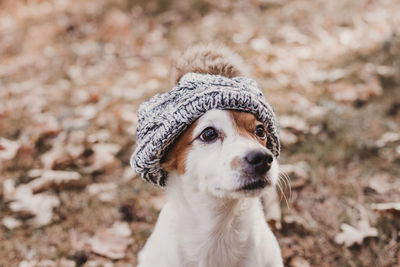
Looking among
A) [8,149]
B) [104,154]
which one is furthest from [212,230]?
[8,149]

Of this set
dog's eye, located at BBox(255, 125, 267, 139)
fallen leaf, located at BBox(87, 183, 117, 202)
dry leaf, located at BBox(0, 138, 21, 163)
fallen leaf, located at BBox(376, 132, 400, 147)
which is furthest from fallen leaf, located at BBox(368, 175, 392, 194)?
dry leaf, located at BBox(0, 138, 21, 163)

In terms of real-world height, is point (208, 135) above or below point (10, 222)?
above

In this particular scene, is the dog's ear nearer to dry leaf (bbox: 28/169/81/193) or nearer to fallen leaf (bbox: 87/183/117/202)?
fallen leaf (bbox: 87/183/117/202)

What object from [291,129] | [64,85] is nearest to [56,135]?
[64,85]

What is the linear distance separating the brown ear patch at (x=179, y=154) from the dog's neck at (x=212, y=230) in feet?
0.24

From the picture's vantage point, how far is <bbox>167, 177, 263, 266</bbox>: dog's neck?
2080 millimetres

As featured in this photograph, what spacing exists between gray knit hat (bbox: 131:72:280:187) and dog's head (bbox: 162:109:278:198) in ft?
0.15

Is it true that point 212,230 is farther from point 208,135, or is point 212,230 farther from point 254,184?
point 208,135

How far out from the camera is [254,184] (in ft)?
6.13

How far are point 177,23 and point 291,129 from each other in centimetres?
308

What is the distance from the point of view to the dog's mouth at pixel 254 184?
6.07 ft

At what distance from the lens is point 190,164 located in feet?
6.55

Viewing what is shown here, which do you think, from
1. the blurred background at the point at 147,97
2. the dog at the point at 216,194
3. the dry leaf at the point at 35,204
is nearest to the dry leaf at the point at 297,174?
the blurred background at the point at 147,97

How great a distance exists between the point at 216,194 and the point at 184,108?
0.43 metres
